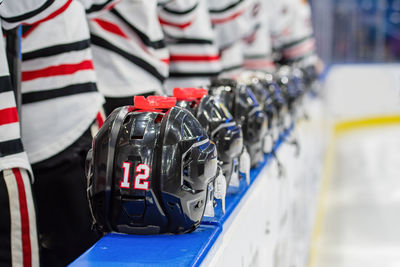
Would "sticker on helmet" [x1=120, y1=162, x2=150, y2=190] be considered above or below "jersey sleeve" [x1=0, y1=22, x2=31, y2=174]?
below

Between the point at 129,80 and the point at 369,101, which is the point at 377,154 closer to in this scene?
the point at 369,101

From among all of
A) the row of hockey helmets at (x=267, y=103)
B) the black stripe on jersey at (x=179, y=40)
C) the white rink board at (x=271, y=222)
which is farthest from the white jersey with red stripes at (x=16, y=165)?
the black stripe on jersey at (x=179, y=40)

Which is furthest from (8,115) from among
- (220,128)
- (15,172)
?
(220,128)

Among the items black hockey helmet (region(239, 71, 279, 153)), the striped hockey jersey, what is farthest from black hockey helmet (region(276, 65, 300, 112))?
the striped hockey jersey

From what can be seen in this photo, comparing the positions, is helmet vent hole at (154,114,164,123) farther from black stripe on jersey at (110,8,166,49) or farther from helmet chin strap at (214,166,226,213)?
black stripe on jersey at (110,8,166,49)

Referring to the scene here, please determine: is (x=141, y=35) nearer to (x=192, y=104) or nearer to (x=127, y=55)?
(x=127, y=55)

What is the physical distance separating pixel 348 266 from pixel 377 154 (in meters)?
3.18

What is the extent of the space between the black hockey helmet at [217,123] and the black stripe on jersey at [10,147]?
361 millimetres

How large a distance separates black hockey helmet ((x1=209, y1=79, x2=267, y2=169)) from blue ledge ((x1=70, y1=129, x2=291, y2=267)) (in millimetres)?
490

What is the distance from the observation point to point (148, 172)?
3.17 ft

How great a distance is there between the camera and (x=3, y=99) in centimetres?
119

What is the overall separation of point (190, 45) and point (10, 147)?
1108 millimetres

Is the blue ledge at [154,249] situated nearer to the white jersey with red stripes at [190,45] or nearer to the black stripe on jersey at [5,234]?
the black stripe on jersey at [5,234]

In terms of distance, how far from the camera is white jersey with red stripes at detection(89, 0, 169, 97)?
1.66 m
